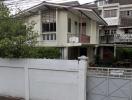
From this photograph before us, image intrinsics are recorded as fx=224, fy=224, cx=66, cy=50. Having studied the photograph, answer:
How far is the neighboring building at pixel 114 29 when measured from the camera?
30094 millimetres

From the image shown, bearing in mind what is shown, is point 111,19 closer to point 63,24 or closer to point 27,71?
point 63,24

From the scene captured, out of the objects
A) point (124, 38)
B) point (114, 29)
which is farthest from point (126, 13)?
point (124, 38)

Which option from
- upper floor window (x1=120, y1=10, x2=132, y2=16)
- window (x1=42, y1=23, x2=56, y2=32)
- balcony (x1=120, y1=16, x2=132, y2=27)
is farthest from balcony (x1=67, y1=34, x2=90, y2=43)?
upper floor window (x1=120, y1=10, x2=132, y2=16)

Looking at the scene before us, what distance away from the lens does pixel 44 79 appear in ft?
35.2

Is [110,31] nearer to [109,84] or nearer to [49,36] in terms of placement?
[49,36]

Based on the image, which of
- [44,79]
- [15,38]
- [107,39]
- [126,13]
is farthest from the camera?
[126,13]

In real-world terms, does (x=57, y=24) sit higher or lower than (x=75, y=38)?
higher

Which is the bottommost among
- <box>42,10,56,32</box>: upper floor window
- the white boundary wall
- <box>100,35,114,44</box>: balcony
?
the white boundary wall

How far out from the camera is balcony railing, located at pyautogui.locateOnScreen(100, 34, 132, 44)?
2936 centimetres

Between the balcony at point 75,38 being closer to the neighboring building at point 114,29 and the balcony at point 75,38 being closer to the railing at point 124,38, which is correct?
the neighboring building at point 114,29

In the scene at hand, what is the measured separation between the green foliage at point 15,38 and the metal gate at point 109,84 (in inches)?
149

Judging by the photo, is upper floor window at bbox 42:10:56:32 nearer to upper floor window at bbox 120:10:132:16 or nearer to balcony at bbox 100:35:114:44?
balcony at bbox 100:35:114:44

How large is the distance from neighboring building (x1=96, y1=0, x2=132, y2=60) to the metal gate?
1999 cm

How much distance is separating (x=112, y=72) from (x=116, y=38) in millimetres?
21636
